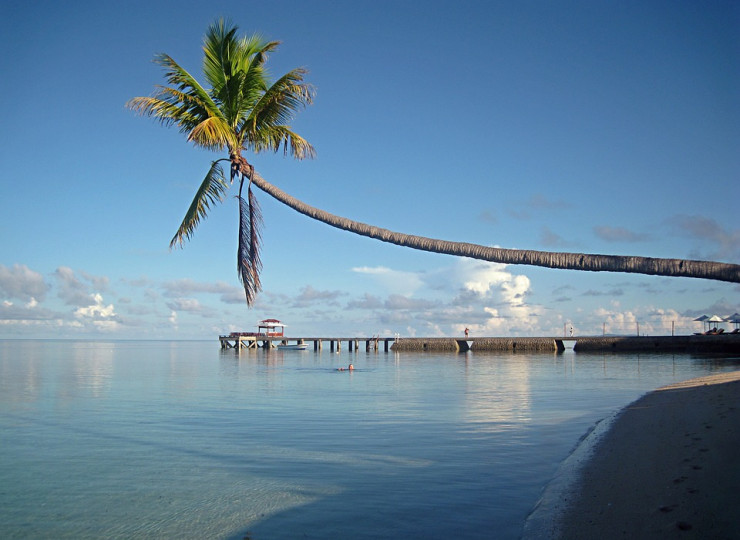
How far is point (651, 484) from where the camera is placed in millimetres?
6246

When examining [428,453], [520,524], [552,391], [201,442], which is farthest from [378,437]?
[552,391]

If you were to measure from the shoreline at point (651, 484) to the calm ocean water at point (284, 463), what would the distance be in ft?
2.09

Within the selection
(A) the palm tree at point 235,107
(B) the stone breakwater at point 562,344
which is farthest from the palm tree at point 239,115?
(B) the stone breakwater at point 562,344

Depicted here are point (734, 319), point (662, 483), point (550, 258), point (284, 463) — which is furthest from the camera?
point (734, 319)

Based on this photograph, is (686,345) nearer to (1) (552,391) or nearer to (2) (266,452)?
(1) (552,391)

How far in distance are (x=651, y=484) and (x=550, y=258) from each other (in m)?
2.82

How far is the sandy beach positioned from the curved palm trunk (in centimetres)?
218

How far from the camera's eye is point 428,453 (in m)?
10.4

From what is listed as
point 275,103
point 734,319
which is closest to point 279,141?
point 275,103

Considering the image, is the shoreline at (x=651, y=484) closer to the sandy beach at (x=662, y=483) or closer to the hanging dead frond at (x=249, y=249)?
the sandy beach at (x=662, y=483)

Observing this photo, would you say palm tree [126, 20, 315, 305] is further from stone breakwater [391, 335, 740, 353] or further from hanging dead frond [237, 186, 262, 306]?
stone breakwater [391, 335, 740, 353]

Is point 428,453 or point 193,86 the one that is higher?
point 193,86

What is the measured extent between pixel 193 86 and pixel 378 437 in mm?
8665

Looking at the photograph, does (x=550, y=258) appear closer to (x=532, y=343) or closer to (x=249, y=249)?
(x=249, y=249)
